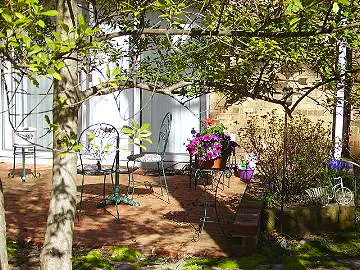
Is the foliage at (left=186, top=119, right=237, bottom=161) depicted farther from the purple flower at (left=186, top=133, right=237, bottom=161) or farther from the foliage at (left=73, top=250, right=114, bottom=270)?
the foliage at (left=73, top=250, right=114, bottom=270)

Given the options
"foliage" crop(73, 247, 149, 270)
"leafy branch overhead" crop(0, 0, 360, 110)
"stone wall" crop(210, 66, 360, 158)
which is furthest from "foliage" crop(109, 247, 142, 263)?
"stone wall" crop(210, 66, 360, 158)

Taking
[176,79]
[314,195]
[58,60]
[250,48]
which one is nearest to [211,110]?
[314,195]

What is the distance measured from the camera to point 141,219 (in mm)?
6828

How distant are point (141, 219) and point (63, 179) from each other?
3.51 meters

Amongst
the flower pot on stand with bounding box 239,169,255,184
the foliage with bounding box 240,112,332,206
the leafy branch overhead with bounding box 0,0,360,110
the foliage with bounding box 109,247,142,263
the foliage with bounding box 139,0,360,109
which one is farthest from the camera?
the flower pot on stand with bounding box 239,169,255,184

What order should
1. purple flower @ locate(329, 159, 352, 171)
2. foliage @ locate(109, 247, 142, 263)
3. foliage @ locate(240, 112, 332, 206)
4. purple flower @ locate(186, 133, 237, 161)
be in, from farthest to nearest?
purple flower @ locate(329, 159, 352, 171), purple flower @ locate(186, 133, 237, 161), foliage @ locate(240, 112, 332, 206), foliage @ locate(109, 247, 142, 263)

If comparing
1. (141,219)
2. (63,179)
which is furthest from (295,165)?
(63,179)

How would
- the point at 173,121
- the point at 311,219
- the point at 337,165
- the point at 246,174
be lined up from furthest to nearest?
the point at 173,121 → the point at 246,174 → the point at 337,165 → the point at 311,219

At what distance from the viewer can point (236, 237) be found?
18.6ft

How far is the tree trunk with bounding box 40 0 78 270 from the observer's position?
3.38 m

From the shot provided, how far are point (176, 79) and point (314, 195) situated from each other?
103 inches

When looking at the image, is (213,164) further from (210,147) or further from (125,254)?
(125,254)

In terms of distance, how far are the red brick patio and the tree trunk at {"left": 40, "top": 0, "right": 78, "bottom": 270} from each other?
212cm

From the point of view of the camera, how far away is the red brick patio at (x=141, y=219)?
576cm
